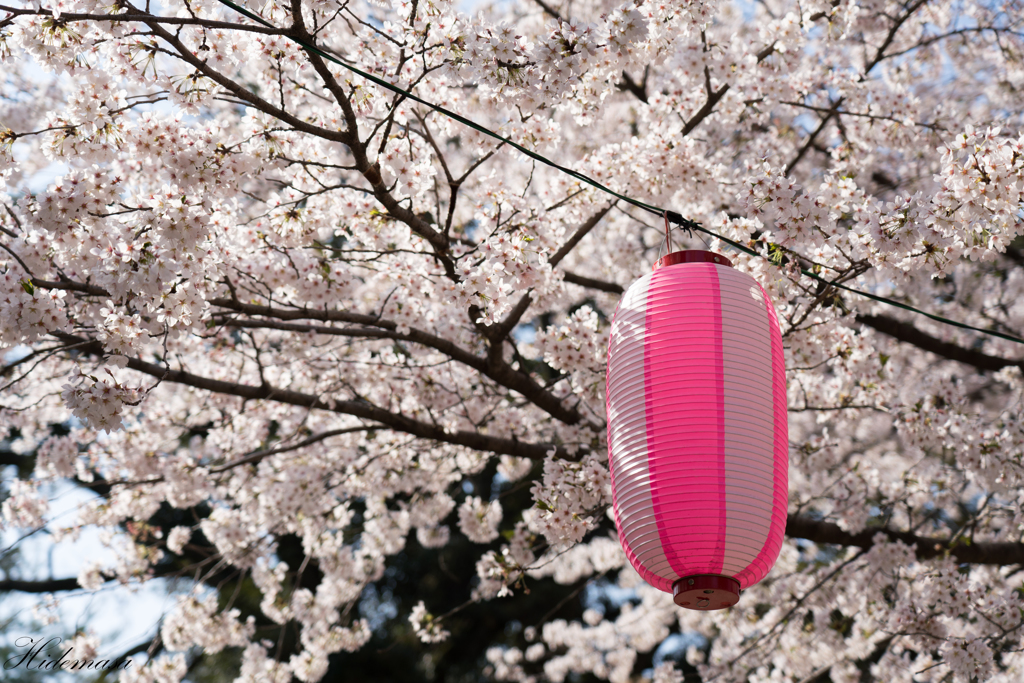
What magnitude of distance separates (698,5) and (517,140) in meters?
0.94

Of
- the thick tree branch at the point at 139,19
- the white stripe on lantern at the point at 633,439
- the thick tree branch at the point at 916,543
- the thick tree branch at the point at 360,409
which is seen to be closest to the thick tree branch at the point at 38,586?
the thick tree branch at the point at 360,409

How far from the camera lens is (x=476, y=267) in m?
2.79

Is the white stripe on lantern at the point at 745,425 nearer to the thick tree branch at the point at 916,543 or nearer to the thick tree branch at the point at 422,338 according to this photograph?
the thick tree branch at the point at 422,338

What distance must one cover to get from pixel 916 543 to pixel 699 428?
2941mm

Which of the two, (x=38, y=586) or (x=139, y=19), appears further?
(x=38, y=586)

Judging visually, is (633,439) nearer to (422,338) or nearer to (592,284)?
(422,338)

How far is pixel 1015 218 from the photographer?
2.27 m

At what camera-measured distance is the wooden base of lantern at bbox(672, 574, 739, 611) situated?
6.27ft

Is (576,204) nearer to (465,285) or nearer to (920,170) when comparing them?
(465,285)

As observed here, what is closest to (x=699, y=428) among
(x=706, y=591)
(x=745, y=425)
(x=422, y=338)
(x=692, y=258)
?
(x=745, y=425)

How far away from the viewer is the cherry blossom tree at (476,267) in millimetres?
2576

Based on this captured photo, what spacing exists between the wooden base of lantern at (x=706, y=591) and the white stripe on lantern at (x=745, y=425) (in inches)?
1.5

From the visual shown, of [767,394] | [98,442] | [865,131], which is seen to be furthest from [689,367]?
[98,442]

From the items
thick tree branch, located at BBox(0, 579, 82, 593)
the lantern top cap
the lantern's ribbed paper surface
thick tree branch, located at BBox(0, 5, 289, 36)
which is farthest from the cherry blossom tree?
thick tree branch, located at BBox(0, 579, 82, 593)
